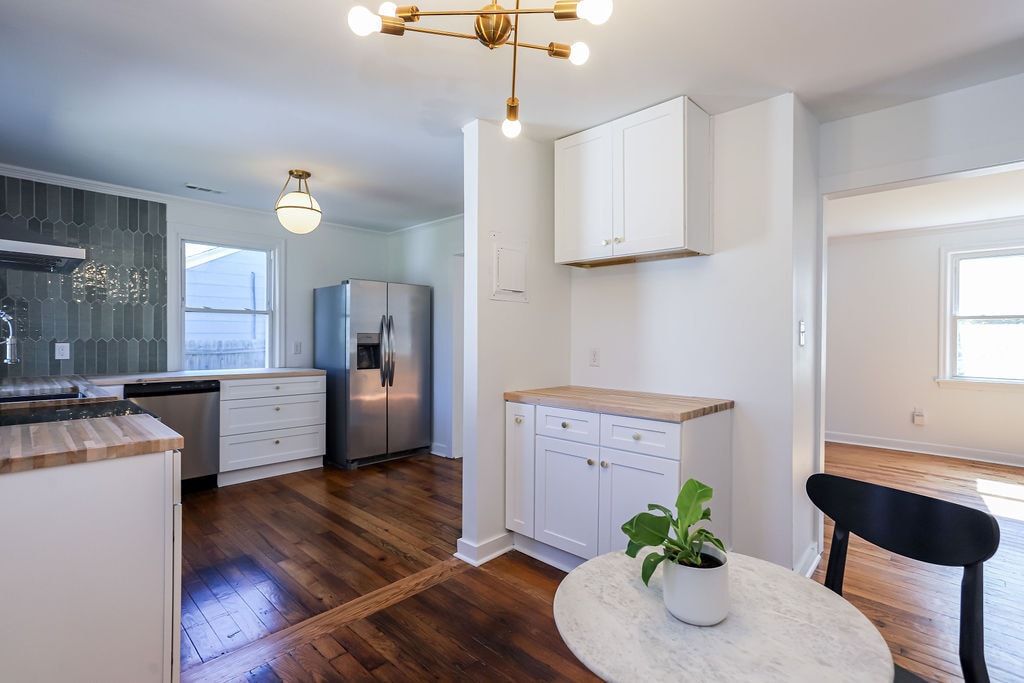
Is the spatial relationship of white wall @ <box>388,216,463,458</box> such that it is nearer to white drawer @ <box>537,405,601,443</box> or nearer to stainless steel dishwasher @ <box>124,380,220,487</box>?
stainless steel dishwasher @ <box>124,380,220,487</box>

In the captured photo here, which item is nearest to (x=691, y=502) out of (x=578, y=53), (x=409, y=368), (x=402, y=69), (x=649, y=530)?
(x=649, y=530)

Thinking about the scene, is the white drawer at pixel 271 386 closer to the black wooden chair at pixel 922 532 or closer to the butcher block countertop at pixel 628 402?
the butcher block countertop at pixel 628 402

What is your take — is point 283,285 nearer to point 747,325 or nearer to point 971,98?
point 747,325

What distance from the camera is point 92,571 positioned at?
1.36m

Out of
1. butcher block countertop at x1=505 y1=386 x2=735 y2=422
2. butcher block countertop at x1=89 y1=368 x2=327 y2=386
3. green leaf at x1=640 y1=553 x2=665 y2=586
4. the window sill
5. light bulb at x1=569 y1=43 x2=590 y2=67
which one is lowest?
the window sill

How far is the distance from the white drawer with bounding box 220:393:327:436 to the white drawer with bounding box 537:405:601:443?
8.70 ft

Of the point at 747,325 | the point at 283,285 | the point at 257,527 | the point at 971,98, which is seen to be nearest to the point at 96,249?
the point at 283,285

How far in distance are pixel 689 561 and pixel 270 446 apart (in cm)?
410

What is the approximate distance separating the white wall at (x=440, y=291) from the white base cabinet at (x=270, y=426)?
1102 millimetres

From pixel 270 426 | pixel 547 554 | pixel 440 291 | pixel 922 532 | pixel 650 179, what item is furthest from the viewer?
pixel 440 291

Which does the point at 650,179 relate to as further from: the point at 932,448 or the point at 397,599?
the point at 932,448

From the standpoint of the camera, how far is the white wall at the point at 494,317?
107 inches

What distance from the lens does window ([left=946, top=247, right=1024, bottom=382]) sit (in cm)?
484

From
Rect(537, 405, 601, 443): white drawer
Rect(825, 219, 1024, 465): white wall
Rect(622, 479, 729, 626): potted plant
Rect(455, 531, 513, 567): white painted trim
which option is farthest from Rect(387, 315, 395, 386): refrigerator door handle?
Rect(825, 219, 1024, 465): white wall
